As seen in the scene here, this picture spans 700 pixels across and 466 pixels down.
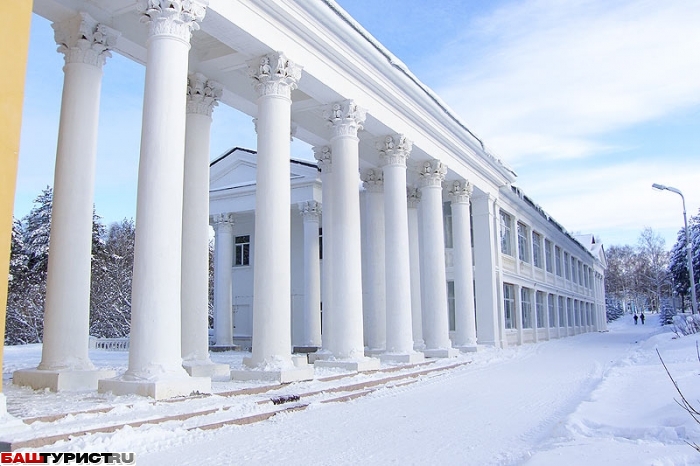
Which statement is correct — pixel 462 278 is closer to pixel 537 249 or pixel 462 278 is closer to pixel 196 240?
pixel 196 240

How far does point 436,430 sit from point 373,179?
15.3 meters

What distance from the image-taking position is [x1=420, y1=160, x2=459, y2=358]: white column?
66.5ft

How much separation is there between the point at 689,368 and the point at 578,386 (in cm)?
239

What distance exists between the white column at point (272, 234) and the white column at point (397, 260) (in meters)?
5.53

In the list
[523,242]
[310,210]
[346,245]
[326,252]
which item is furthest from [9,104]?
[523,242]

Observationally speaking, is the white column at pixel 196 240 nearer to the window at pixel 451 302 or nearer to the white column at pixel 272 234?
the white column at pixel 272 234

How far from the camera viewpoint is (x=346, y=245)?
49.6ft

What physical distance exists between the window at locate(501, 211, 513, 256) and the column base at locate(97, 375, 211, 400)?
80.1 feet

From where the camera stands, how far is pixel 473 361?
19.4 metres

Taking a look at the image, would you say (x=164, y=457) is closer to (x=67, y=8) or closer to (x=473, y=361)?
(x=67, y=8)

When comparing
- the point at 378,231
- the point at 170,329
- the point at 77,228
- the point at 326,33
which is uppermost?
the point at 326,33

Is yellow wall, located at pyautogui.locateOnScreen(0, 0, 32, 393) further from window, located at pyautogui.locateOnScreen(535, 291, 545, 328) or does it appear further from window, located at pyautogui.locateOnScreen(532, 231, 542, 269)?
window, located at pyautogui.locateOnScreen(535, 291, 545, 328)

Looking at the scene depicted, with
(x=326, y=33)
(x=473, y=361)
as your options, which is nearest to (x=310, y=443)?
(x=326, y=33)

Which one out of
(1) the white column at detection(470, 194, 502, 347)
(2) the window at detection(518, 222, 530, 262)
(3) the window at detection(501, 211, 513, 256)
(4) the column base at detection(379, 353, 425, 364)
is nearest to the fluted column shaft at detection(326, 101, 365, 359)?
(4) the column base at detection(379, 353, 425, 364)
